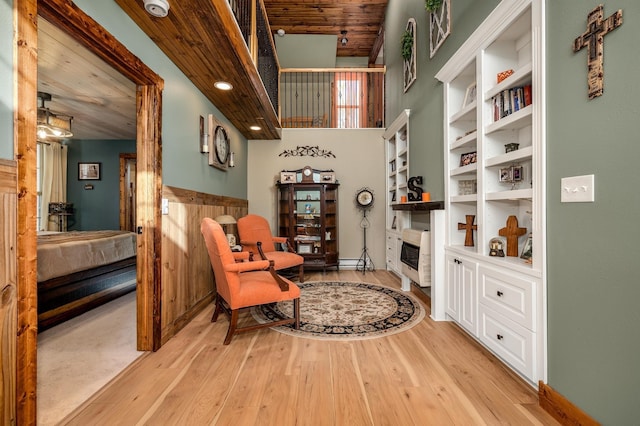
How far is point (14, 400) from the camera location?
1.18m

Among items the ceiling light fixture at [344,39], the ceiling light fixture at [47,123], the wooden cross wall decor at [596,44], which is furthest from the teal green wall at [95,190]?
the wooden cross wall decor at [596,44]

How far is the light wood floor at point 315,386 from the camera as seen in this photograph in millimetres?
1534

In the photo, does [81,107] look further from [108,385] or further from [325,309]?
[325,309]

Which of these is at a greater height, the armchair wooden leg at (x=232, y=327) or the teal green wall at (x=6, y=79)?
the teal green wall at (x=6, y=79)

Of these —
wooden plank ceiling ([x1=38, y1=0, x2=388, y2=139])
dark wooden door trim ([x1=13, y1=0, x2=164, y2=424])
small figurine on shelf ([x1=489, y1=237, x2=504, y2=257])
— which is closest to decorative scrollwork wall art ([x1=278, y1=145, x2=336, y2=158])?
wooden plank ceiling ([x1=38, y1=0, x2=388, y2=139])

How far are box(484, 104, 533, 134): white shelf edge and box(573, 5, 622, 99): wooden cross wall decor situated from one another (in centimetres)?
38

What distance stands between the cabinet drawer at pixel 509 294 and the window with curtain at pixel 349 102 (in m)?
4.98

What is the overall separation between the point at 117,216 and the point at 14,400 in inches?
226

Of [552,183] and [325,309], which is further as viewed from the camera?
[325,309]

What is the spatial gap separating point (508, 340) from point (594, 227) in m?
0.93

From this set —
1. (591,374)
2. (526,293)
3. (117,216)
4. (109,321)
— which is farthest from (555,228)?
(117,216)

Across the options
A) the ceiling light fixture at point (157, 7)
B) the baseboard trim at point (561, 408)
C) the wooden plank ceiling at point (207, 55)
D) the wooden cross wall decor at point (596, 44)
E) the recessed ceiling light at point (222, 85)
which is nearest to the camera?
the wooden cross wall decor at point (596, 44)

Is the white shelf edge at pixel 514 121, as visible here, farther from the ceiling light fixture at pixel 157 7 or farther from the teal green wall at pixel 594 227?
the ceiling light fixture at pixel 157 7

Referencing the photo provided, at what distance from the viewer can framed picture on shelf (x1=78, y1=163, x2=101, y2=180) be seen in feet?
19.8
